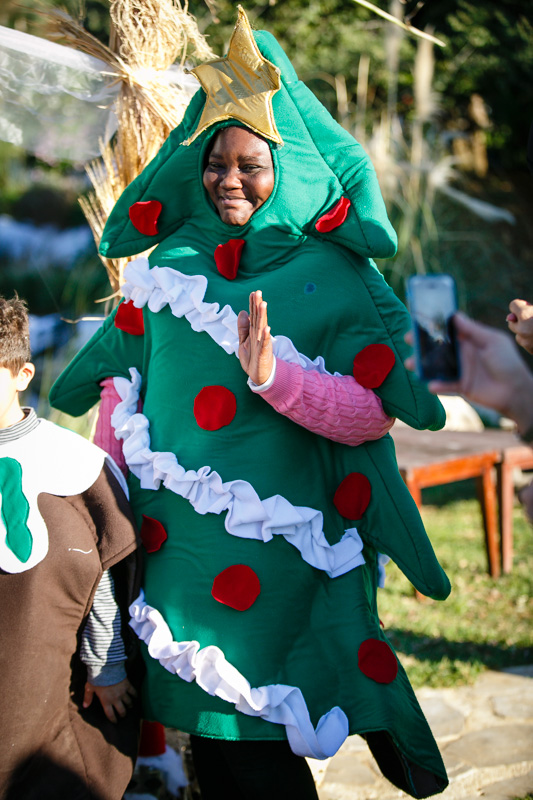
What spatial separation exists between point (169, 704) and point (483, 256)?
7.70 m

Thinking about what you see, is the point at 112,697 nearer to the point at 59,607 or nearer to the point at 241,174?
the point at 59,607

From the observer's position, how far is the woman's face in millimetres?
1898

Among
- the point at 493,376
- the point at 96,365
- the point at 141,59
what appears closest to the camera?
the point at 493,376

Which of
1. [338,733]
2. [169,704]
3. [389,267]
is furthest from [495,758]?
[389,267]

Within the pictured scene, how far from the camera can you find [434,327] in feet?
4.42

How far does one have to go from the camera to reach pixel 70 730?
1.75 metres

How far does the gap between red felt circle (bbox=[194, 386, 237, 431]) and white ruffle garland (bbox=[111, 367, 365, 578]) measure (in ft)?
0.38

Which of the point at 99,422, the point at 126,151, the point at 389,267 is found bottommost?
the point at 389,267

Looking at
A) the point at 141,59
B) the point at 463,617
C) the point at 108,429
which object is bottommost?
the point at 463,617

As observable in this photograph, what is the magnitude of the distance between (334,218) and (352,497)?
72cm

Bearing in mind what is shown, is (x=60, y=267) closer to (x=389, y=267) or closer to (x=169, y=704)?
(x=389, y=267)

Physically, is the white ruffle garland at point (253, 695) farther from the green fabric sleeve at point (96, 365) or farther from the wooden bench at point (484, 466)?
the wooden bench at point (484, 466)

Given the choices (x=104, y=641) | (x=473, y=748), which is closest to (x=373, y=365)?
(x=104, y=641)

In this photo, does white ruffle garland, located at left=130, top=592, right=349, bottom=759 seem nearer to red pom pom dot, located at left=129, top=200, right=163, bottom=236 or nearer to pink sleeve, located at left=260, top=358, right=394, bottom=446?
pink sleeve, located at left=260, top=358, right=394, bottom=446
